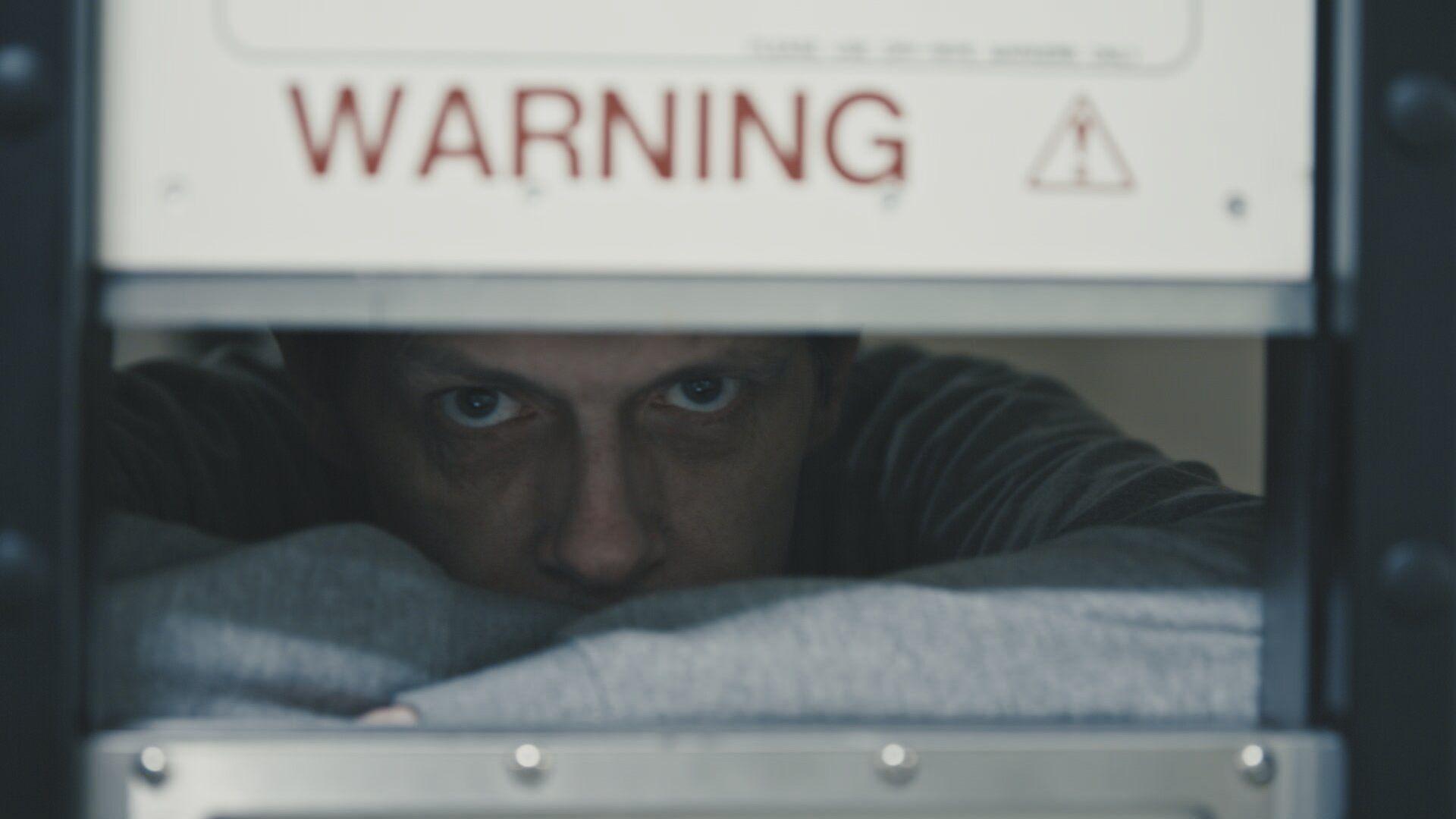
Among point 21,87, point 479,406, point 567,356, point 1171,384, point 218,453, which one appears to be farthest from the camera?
point 1171,384

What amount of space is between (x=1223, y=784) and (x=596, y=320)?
1.09 feet

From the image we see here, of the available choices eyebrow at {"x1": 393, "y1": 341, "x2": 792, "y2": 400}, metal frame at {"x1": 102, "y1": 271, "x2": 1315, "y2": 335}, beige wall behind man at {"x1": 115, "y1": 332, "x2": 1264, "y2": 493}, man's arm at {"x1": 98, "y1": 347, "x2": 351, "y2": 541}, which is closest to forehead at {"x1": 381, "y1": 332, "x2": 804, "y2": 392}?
eyebrow at {"x1": 393, "y1": 341, "x2": 792, "y2": 400}

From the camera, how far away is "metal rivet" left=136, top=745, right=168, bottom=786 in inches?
20.5

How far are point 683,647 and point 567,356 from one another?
352 millimetres

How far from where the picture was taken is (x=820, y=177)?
53 cm

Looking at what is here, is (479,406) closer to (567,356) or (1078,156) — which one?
(567,356)

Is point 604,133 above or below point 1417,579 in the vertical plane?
above

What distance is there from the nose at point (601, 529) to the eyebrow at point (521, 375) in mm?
49

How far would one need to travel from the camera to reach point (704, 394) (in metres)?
1.04

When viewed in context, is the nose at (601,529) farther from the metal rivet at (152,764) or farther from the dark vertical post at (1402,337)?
the dark vertical post at (1402,337)

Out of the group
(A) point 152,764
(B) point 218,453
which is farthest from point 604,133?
(B) point 218,453

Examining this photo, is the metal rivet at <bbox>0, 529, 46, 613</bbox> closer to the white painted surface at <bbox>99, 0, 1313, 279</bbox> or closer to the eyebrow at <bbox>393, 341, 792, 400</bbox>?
the white painted surface at <bbox>99, 0, 1313, 279</bbox>

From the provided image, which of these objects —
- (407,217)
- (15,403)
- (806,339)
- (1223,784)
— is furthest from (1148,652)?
(806,339)

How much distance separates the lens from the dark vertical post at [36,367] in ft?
1.62
